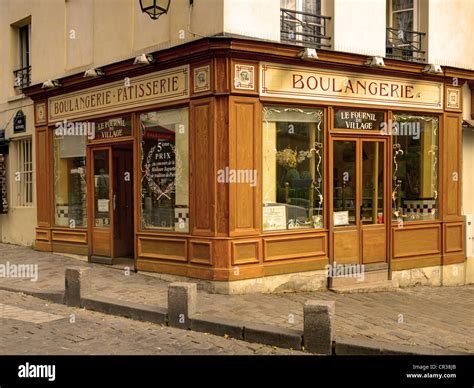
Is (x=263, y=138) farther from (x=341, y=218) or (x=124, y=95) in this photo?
(x=124, y=95)

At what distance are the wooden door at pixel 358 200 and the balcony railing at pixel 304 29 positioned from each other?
1712mm

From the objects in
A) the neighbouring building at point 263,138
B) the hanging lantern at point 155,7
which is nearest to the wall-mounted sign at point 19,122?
the neighbouring building at point 263,138

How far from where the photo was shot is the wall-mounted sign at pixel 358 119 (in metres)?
9.99

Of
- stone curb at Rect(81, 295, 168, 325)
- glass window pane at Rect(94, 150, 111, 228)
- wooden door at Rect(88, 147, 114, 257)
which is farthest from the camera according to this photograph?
glass window pane at Rect(94, 150, 111, 228)

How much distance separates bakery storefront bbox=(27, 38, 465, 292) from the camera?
29.3 ft

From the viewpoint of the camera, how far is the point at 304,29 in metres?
9.91

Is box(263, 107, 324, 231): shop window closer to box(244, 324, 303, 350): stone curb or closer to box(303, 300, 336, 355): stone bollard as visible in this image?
box(244, 324, 303, 350): stone curb

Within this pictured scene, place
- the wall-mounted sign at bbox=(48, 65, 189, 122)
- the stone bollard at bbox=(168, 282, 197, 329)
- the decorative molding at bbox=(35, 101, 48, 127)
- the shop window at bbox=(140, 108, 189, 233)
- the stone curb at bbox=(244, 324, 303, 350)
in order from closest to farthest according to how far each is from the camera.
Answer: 1. the stone curb at bbox=(244, 324, 303, 350)
2. the stone bollard at bbox=(168, 282, 197, 329)
3. the wall-mounted sign at bbox=(48, 65, 189, 122)
4. the shop window at bbox=(140, 108, 189, 233)
5. the decorative molding at bbox=(35, 101, 48, 127)

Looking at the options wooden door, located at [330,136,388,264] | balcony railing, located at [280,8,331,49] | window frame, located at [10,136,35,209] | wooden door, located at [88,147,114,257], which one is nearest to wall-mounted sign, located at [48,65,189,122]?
wooden door, located at [88,147,114,257]

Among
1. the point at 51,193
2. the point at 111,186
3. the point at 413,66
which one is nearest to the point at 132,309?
the point at 111,186

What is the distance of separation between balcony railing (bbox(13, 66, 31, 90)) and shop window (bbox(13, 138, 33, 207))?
1.36 meters

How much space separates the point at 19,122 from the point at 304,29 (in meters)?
7.77

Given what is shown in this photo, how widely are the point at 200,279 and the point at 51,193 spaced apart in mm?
5278

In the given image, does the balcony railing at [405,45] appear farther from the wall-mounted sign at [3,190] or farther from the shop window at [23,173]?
the wall-mounted sign at [3,190]
